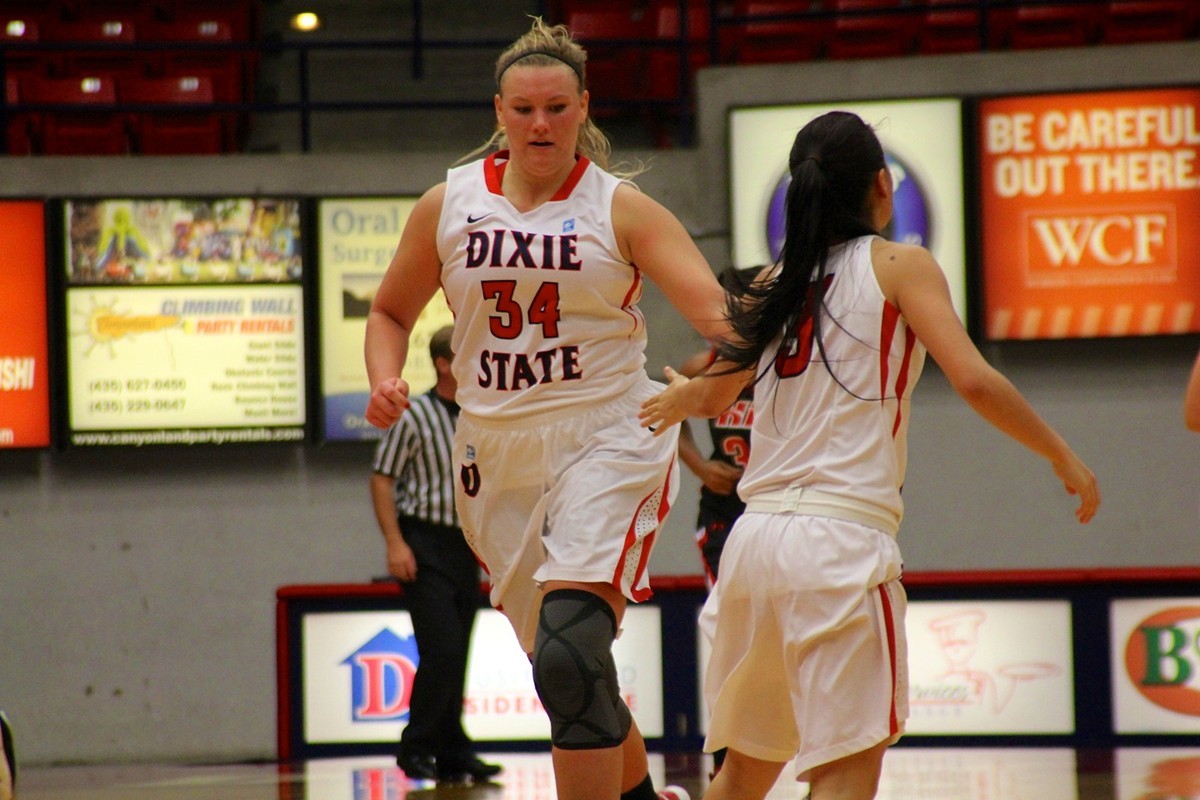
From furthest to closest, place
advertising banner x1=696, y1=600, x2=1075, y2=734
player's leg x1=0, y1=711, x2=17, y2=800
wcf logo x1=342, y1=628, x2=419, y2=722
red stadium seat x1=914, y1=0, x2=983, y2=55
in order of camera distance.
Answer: red stadium seat x1=914, y1=0, x2=983, y2=55 < wcf logo x1=342, y1=628, x2=419, y2=722 < advertising banner x1=696, y1=600, x2=1075, y2=734 < player's leg x1=0, y1=711, x2=17, y2=800

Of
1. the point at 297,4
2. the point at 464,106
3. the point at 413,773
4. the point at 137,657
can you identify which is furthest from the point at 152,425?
the point at 297,4

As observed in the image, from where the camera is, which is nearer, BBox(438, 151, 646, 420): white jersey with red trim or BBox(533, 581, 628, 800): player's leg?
BBox(533, 581, 628, 800): player's leg

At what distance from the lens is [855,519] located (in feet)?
10.2

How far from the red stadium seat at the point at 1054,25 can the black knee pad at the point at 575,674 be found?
25.1ft

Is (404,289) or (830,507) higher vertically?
(404,289)

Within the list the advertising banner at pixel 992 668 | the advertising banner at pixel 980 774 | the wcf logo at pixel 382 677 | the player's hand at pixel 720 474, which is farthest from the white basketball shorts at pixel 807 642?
the wcf logo at pixel 382 677

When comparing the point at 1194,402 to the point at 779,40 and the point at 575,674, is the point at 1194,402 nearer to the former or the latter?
the point at 575,674

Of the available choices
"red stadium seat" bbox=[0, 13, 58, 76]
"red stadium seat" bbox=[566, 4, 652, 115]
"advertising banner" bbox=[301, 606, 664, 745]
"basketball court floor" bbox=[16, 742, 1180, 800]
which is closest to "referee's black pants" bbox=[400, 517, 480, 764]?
"basketball court floor" bbox=[16, 742, 1180, 800]

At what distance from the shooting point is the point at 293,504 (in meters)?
9.21

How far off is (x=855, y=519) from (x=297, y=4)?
33.2 ft

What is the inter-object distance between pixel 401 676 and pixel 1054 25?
19.8 ft

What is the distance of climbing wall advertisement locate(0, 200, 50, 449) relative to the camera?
9023 millimetres

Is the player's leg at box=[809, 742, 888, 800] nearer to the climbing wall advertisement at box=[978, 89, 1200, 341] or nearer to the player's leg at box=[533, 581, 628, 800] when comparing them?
the player's leg at box=[533, 581, 628, 800]

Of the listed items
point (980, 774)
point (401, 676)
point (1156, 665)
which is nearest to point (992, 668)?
point (1156, 665)
